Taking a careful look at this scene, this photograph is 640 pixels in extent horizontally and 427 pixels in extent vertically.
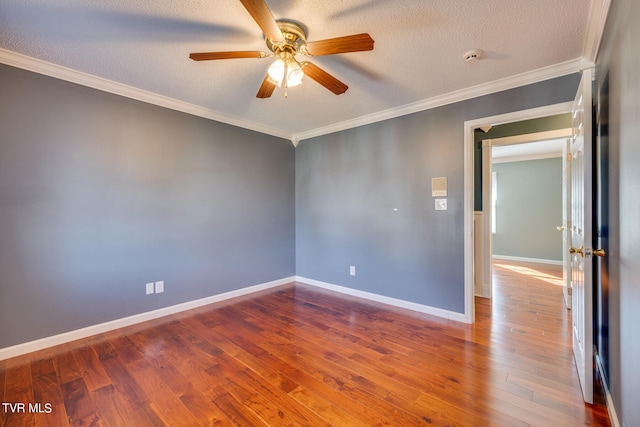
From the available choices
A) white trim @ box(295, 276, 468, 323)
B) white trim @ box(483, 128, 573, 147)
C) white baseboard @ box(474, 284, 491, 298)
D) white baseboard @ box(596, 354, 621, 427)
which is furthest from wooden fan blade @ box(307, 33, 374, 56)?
white baseboard @ box(474, 284, 491, 298)

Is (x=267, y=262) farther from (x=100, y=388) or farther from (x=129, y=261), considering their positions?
(x=100, y=388)

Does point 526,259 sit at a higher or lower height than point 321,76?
lower

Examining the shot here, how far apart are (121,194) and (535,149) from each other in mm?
6976

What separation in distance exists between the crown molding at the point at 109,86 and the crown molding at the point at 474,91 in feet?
4.79

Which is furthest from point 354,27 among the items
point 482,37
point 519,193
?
point 519,193

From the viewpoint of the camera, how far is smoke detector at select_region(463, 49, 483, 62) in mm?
2089

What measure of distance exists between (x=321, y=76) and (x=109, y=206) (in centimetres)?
236

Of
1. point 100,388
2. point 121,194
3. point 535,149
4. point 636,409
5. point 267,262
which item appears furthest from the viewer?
point 535,149

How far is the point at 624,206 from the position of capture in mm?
1309

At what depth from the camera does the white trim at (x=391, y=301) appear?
2948 millimetres

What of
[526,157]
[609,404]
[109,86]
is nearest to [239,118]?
[109,86]

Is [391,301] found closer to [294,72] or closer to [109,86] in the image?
[294,72]

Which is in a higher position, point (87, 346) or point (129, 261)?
point (129, 261)

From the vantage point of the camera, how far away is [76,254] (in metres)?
2.48
